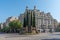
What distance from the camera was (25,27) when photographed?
34250 millimetres

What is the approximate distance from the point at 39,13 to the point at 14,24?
1442cm

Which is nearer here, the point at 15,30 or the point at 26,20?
the point at 26,20

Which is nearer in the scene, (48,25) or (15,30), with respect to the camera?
(15,30)

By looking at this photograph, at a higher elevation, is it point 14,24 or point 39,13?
point 39,13

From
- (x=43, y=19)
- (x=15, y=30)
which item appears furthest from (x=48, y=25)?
(x=15, y=30)

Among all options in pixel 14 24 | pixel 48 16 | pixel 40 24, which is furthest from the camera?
pixel 48 16

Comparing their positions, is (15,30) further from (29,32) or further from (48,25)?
(29,32)

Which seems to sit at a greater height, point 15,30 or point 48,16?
point 48,16

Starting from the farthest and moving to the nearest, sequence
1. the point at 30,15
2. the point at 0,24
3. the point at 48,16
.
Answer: the point at 0,24
the point at 48,16
the point at 30,15

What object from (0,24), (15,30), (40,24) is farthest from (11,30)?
(0,24)

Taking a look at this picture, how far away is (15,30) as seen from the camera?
56531 millimetres

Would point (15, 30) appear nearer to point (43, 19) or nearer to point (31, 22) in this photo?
point (43, 19)

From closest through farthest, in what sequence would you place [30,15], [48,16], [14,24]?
[30,15] < [14,24] < [48,16]

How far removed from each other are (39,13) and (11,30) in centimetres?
1494
